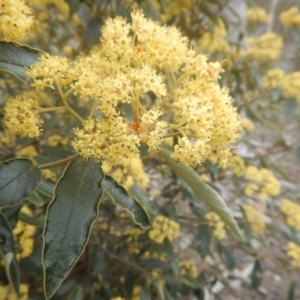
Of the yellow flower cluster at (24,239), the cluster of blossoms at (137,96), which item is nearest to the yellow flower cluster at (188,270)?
the yellow flower cluster at (24,239)

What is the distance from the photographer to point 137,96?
83 centimetres

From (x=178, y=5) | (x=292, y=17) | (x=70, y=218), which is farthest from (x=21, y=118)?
(x=292, y=17)

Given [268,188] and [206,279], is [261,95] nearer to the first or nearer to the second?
[268,188]

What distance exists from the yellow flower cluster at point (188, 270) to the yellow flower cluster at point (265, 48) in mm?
1401

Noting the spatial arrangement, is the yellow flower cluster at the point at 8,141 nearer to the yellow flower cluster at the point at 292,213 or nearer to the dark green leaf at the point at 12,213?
the dark green leaf at the point at 12,213

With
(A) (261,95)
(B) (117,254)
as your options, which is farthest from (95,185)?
(A) (261,95)

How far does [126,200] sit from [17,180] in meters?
0.31

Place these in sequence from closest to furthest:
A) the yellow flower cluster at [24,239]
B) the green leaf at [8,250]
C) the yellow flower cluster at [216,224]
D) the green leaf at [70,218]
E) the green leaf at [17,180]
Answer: the green leaf at [70,218] < the green leaf at [17,180] < the green leaf at [8,250] < the yellow flower cluster at [24,239] < the yellow flower cluster at [216,224]

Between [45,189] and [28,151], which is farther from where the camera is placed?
[28,151]

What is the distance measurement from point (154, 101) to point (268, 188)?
79 centimetres

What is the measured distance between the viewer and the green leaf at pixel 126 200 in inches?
39.4

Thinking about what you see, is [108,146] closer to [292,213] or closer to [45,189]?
[45,189]

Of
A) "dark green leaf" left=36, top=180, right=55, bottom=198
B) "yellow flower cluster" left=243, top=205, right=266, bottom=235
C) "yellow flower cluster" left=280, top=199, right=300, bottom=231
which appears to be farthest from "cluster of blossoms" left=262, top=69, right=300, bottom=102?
"dark green leaf" left=36, top=180, right=55, bottom=198

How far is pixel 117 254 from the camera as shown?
1.71 metres
